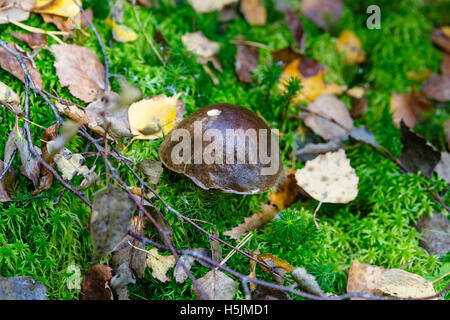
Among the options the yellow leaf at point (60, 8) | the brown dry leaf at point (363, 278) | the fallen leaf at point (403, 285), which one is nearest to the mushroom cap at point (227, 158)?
the brown dry leaf at point (363, 278)

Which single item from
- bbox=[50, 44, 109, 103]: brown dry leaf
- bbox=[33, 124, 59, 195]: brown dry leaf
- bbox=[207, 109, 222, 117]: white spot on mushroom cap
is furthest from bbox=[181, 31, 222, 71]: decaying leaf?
bbox=[33, 124, 59, 195]: brown dry leaf

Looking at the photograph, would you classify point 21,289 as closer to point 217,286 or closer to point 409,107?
point 217,286

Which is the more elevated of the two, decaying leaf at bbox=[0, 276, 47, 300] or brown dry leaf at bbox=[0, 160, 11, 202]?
brown dry leaf at bbox=[0, 160, 11, 202]

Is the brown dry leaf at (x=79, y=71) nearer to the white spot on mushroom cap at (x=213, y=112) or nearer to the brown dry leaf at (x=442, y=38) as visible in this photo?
the white spot on mushroom cap at (x=213, y=112)

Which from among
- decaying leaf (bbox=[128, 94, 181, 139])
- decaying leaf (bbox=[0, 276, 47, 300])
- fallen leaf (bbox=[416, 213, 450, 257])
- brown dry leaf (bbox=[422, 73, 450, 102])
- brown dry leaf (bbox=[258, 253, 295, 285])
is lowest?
fallen leaf (bbox=[416, 213, 450, 257])

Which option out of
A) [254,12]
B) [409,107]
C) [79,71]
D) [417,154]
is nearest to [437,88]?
[409,107]

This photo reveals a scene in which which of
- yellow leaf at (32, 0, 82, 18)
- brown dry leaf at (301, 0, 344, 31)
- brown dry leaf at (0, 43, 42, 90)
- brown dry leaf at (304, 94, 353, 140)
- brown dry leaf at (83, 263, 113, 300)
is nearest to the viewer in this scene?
brown dry leaf at (83, 263, 113, 300)

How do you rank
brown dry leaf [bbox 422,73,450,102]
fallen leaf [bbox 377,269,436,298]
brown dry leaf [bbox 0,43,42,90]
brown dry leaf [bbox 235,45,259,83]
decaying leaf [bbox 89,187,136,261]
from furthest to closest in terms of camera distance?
brown dry leaf [bbox 422,73,450,102] → brown dry leaf [bbox 235,45,259,83] → brown dry leaf [bbox 0,43,42,90] → fallen leaf [bbox 377,269,436,298] → decaying leaf [bbox 89,187,136,261]

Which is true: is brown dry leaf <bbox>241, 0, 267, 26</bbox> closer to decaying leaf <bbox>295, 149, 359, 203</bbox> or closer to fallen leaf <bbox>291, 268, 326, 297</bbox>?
decaying leaf <bbox>295, 149, 359, 203</bbox>
